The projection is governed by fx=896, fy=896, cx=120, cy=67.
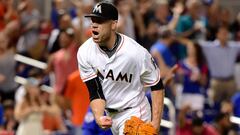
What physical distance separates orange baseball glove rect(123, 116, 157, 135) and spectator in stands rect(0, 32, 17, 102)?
606 cm

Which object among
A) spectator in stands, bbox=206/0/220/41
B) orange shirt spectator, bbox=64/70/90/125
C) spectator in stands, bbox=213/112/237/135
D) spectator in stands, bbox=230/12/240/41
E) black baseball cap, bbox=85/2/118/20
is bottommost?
spectator in stands, bbox=213/112/237/135

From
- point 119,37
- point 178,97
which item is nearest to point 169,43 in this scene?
point 178,97

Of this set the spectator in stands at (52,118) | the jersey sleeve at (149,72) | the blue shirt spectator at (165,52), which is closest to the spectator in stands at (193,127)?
the blue shirt spectator at (165,52)

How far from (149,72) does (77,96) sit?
505 cm

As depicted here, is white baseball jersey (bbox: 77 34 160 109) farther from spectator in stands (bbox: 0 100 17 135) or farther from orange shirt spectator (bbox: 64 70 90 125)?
spectator in stands (bbox: 0 100 17 135)

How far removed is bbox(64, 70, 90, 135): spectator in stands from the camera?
12586mm

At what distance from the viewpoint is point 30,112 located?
12.7 m

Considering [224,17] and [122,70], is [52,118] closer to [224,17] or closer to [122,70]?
[224,17]

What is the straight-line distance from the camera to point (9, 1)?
1467 cm

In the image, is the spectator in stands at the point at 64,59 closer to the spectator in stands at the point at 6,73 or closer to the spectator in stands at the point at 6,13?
the spectator in stands at the point at 6,73

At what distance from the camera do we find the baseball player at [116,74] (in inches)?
306

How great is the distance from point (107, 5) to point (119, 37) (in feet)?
1.21

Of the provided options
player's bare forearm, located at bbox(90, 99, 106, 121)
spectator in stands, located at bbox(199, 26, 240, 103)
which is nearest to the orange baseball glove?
player's bare forearm, located at bbox(90, 99, 106, 121)

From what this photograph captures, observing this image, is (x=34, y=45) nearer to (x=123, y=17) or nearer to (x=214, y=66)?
(x=123, y=17)
